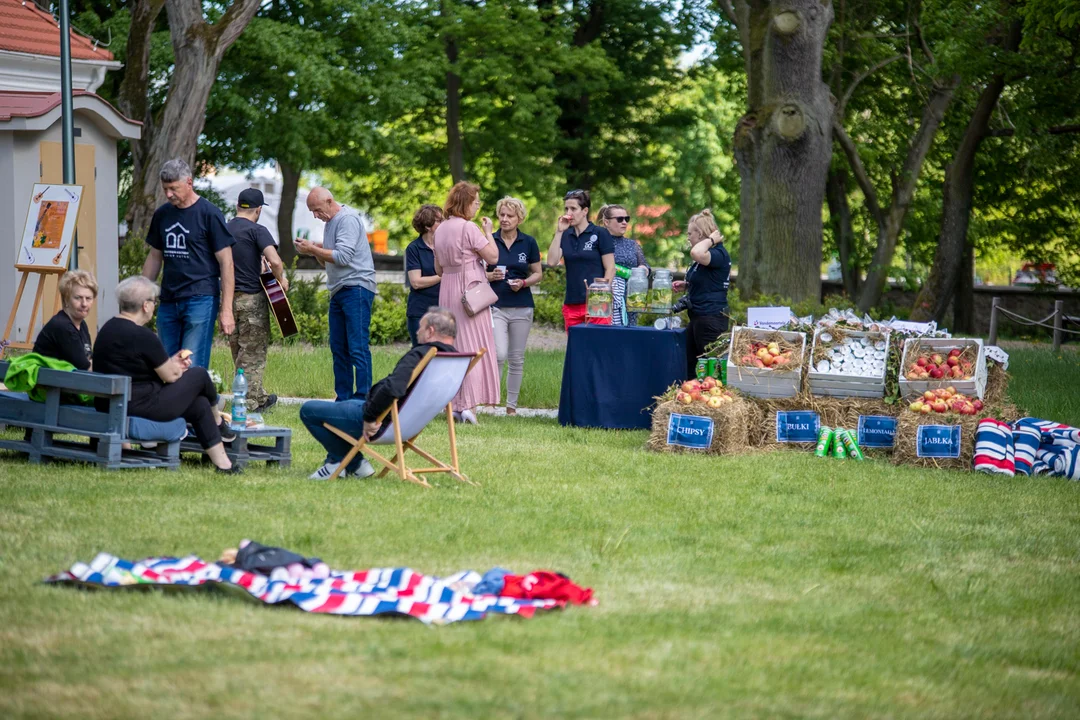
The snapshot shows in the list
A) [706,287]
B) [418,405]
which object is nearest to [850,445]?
[706,287]

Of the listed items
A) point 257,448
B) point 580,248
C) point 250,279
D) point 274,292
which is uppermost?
point 580,248

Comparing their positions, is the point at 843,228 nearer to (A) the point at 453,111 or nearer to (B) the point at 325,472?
(A) the point at 453,111

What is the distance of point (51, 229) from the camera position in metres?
11.6

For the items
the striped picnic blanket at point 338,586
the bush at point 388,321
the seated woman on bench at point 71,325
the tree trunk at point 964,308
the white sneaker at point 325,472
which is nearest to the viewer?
the striped picnic blanket at point 338,586

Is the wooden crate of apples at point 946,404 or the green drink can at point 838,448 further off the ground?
the wooden crate of apples at point 946,404

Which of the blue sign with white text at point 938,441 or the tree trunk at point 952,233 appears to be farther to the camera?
the tree trunk at point 952,233

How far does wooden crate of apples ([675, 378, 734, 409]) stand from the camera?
9.73m

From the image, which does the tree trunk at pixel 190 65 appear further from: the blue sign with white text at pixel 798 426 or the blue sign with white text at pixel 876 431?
the blue sign with white text at pixel 876 431

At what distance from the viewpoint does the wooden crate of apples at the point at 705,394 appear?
9.73m

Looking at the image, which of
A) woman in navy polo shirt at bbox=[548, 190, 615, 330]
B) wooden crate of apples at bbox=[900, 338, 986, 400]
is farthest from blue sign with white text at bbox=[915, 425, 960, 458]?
woman in navy polo shirt at bbox=[548, 190, 615, 330]

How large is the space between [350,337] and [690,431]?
307cm

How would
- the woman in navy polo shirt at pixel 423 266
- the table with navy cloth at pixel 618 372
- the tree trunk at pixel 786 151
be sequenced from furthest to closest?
the tree trunk at pixel 786 151 → the woman in navy polo shirt at pixel 423 266 → the table with navy cloth at pixel 618 372

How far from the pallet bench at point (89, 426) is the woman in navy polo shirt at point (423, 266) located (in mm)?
3241

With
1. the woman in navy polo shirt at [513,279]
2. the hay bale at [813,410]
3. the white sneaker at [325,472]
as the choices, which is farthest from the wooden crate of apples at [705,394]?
the white sneaker at [325,472]
